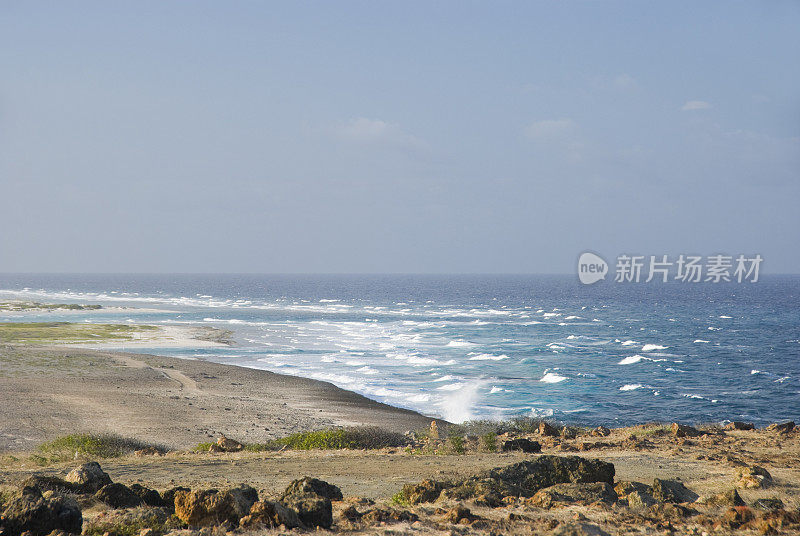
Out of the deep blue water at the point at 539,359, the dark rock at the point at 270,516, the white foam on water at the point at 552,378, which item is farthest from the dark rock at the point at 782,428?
the dark rock at the point at 270,516

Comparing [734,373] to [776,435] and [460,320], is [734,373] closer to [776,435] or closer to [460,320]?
[776,435]

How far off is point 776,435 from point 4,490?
77.0ft

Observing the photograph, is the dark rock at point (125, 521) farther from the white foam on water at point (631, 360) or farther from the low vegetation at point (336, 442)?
the white foam on water at point (631, 360)

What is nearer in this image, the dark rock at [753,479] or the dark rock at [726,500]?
the dark rock at [726,500]

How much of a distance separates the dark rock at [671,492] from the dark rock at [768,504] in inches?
52.4

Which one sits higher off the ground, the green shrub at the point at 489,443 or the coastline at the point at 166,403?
the green shrub at the point at 489,443

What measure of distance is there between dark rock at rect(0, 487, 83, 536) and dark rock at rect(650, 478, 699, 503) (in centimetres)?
1005

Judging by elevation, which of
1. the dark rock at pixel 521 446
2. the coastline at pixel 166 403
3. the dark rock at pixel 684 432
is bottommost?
the coastline at pixel 166 403

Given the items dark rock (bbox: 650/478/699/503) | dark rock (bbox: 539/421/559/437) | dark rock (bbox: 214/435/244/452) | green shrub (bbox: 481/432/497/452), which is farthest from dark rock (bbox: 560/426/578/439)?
dark rock (bbox: 214/435/244/452)

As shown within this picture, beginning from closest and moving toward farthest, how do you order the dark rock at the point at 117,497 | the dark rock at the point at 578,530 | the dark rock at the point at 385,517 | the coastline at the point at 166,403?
the dark rock at the point at 578,530 → the dark rock at the point at 385,517 → the dark rock at the point at 117,497 → the coastline at the point at 166,403

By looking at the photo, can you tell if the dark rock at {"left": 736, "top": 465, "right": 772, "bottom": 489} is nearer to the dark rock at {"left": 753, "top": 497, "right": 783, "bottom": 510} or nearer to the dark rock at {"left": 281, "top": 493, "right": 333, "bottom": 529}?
the dark rock at {"left": 753, "top": 497, "right": 783, "bottom": 510}

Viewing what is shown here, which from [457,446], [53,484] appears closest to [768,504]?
[457,446]

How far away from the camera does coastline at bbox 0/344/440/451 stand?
2381 cm

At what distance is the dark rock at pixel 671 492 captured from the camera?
39.7ft
